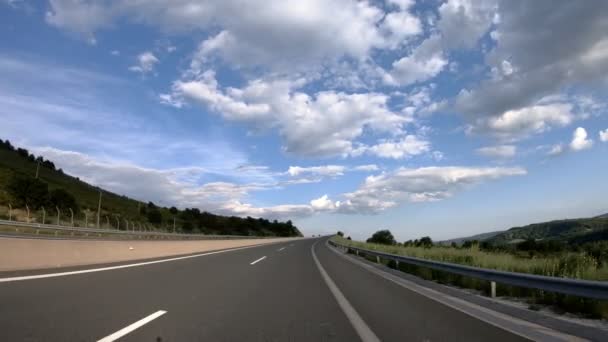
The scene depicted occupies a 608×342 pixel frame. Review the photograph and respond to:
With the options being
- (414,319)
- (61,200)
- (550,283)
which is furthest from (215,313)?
(61,200)

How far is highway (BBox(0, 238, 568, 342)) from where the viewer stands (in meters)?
6.19

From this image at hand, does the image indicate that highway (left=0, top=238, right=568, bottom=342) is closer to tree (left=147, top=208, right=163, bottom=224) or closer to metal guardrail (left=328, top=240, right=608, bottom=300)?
metal guardrail (left=328, top=240, right=608, bottom=300)

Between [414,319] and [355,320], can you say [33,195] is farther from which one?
[414,319]

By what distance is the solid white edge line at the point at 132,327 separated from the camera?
570 cm

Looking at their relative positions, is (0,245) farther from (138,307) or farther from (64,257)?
(138,307)

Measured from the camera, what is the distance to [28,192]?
72812mm

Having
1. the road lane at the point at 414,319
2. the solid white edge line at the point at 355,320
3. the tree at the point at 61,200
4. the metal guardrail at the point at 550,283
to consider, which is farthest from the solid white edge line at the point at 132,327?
the tree at the point at 61,200

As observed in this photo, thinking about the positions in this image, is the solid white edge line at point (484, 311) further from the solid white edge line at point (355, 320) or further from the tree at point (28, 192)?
the tree at point (28, 192)

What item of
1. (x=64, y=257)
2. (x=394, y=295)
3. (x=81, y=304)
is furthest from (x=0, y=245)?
(x=394, y=295)

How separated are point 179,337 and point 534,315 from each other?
571cm

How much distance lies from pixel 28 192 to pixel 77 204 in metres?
14.7

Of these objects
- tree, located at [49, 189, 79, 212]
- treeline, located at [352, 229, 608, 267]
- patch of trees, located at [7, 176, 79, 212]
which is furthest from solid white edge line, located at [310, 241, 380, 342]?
tree, located at [49, 189, 79, 212]

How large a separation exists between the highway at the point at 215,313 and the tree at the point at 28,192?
2701 inches

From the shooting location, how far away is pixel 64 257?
551 inches
